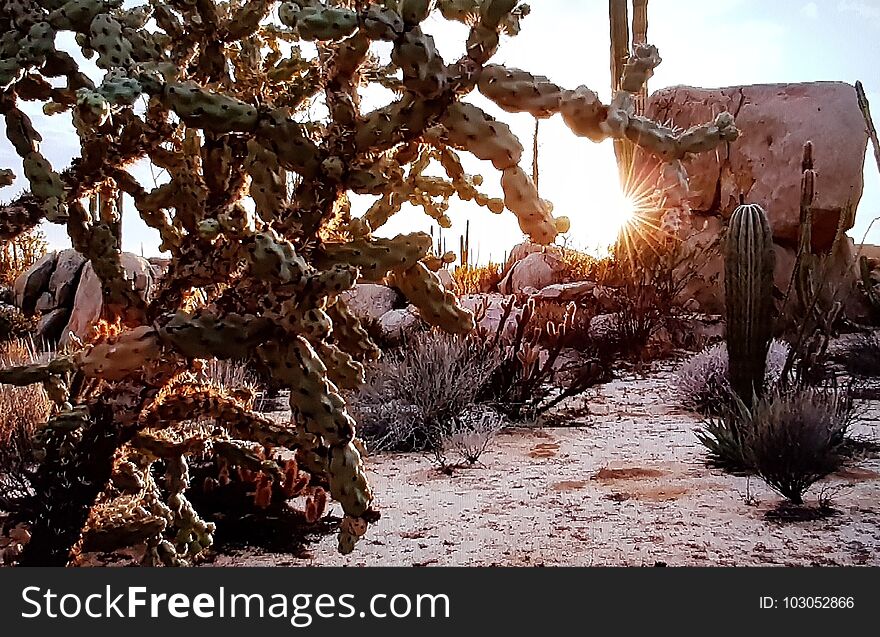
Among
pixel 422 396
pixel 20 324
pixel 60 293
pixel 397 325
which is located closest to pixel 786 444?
pixel 422 396

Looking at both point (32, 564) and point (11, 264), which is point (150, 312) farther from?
point (11, 264)

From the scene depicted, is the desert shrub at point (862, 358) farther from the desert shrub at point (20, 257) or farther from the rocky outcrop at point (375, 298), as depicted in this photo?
the desert shrub at point (20, 257)

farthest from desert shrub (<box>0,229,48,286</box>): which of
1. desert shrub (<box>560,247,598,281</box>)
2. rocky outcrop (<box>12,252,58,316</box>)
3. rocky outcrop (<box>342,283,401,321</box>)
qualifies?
desert shrub (<box>560,247,598,281</box>)

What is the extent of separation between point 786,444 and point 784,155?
379 inches

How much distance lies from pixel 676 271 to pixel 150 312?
11.1 meters

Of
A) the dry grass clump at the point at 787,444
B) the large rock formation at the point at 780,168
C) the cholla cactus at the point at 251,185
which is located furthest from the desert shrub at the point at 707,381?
the large rock formation at the point at 780,168

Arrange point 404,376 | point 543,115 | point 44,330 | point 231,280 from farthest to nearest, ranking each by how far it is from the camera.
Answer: point 44,330
point 404,376
point 231,280
point 543,115

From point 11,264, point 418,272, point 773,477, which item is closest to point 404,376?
point 773,477

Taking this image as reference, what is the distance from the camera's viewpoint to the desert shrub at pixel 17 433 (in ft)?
11.4

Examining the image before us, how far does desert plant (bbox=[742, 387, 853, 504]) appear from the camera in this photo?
397cm

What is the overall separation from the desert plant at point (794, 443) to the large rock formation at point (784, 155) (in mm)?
8655

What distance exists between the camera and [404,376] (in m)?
5.75

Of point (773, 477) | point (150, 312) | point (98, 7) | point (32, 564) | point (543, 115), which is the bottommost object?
point (773, 477)

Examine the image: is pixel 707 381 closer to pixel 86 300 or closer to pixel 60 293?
Answer: pixel 86 300
